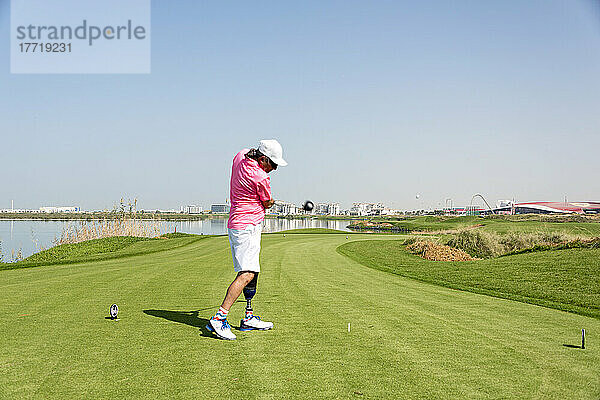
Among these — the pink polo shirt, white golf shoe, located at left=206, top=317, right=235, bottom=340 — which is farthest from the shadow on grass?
the pink polo shirt

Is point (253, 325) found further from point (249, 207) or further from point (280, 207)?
point (280, 207)

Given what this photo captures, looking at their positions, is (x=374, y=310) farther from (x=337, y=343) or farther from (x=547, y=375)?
(x=547, y=375)

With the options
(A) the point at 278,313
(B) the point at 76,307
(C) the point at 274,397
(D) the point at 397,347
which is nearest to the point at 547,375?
(D) the point at 397,347

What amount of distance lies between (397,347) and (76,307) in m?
4.75

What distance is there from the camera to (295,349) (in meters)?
4.55

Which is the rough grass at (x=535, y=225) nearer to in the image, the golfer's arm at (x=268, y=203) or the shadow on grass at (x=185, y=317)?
the golfer's arm at (x=268, y=203)

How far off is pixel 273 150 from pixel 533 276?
373 inches

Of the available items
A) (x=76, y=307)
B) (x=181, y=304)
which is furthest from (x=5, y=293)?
(x=181, y=304)

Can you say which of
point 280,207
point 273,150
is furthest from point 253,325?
point 280,207

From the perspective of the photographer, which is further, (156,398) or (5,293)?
(5,293)

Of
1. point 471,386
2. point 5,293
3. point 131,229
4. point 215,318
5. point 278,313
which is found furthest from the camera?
point 131,229

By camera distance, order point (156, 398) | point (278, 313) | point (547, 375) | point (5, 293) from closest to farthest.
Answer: point (156, 398) < point (547, 375) < point (278, 313) < point (5, 293)

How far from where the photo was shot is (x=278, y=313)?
6.47 m

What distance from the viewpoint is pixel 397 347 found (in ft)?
15.3
